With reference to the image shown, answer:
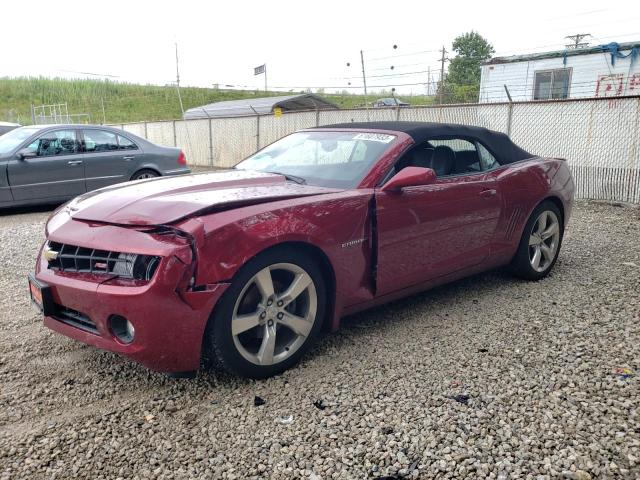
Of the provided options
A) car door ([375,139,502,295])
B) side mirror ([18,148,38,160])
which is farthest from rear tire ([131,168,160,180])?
car door ([375,139,502,295])

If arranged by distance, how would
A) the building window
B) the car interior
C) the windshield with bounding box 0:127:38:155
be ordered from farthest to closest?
the building window, the windshield with bounding box 0:127:38:155, the car interior

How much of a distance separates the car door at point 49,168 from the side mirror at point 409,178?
6.72 metres

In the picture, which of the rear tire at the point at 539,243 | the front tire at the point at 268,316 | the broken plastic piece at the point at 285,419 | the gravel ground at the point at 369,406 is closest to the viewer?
the gravel ground at the point at 369,406

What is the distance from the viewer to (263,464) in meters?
2.25

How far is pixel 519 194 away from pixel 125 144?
698 cm

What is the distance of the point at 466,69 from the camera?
173ft

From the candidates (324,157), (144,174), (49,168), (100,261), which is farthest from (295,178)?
(144,174)

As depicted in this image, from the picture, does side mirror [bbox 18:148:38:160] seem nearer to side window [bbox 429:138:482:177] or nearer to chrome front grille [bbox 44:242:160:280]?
chrome front grille [bbox 44:242:160:280]

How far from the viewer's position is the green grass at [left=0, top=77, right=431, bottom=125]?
40.3 metres

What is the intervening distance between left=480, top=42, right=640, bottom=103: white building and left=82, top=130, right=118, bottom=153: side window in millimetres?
13113

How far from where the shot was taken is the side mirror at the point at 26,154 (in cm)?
800

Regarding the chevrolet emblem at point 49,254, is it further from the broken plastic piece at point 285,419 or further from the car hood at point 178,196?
the broken plastic piece at point 285,419

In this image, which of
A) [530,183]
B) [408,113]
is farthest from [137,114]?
[530,183]

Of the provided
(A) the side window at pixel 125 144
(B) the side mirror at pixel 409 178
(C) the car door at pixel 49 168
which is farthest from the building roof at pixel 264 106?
(B) the side mirror at pixel 409 178
